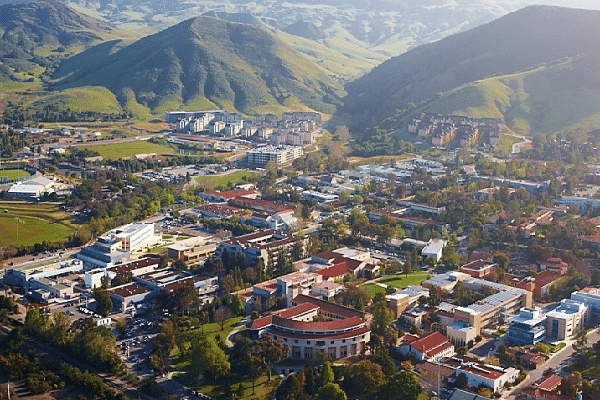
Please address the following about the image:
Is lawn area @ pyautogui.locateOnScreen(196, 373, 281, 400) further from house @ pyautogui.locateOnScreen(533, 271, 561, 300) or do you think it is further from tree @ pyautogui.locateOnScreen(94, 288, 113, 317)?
house @ pyautogui.locateOnScreen(533, 271, 561, 300)

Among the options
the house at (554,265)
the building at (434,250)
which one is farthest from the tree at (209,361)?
the house at (554,265)

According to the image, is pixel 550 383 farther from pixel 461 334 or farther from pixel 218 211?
pixel 218 211

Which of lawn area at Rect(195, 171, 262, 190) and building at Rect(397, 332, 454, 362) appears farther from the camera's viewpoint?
lawn area at Rect(195, 171, 262, 190)

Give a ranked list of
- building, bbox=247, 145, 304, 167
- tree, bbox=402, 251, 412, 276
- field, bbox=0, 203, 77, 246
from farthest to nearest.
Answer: building, bbox=247, 145, 304, 167 < field, bbox=0, 203, 77, 246 < tree, bbox=402, 251, 412, 276

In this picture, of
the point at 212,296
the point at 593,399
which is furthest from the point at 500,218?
the point at 593,399

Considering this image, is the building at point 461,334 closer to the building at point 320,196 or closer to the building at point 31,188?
the building at point 320,196

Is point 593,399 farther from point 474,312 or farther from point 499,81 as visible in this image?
point 499,81

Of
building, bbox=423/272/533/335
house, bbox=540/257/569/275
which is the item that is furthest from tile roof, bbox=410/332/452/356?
house, bbox=540/257/569/275
